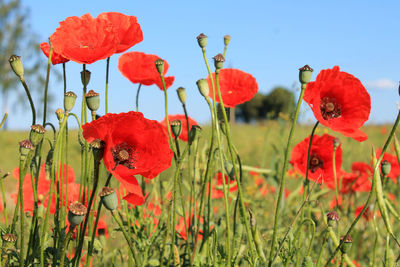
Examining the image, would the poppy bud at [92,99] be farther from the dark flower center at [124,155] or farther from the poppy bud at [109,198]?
the poppy bud at [109,198]

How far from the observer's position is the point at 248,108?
114ft

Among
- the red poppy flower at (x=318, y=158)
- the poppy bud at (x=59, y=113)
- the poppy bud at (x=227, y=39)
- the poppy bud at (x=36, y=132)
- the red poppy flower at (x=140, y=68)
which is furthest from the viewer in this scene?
the red poppy flower at (x=318, y=158)

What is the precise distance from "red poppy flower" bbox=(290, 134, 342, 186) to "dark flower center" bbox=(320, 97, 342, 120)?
0.26m

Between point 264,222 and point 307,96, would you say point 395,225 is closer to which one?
point 264,222

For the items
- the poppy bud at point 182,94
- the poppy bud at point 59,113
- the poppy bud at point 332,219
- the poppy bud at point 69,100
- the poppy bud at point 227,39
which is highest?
the poppy bud at point 227,39

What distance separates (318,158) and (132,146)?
0.96 meters

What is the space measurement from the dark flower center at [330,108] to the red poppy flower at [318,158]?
261 mm

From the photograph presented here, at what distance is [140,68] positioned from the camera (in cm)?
165

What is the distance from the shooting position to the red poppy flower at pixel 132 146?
3.15 feet

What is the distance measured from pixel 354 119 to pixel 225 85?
17.4 inches

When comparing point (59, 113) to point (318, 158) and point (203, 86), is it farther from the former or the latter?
point (318, 158)

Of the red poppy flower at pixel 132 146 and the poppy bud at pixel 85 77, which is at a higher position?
the poppy bud at pixel 85 77

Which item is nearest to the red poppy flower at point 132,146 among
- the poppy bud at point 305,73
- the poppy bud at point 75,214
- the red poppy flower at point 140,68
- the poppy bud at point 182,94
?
the poppy bud at point 75,214

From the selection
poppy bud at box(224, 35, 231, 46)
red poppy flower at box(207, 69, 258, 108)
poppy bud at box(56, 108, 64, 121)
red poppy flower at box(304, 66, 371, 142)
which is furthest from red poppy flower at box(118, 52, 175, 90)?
red poppy flower at box(304, 66, 371, 142)
